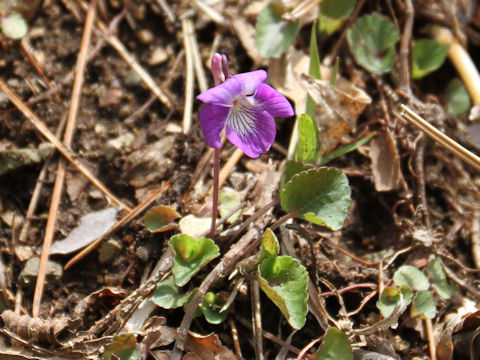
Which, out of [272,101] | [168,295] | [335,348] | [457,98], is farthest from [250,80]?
[457,98]

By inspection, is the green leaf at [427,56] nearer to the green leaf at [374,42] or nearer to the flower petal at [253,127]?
the green leaf at [374,42]

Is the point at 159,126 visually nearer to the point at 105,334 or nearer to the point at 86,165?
the point at 86,165

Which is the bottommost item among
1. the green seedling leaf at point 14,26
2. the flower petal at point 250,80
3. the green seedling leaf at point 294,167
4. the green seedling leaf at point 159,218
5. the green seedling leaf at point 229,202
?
the green seedling leaf at point 229,202

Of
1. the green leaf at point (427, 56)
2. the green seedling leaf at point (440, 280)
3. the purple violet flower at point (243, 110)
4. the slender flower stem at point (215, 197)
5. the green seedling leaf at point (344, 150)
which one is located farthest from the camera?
the green leaf at point (427, 56)

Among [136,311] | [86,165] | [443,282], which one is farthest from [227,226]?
[443,282]

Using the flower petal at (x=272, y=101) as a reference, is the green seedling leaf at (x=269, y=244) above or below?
below

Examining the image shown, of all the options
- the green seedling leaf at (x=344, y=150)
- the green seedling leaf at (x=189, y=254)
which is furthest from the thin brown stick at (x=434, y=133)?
the green seedling leaf at (x=189, y=254)

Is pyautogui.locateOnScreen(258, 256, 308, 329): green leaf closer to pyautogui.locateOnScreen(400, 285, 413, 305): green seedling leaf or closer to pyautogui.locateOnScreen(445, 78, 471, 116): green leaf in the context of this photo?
pyautogui.locateOnScreen(400, 285, 413, 305): green seedling leaf
